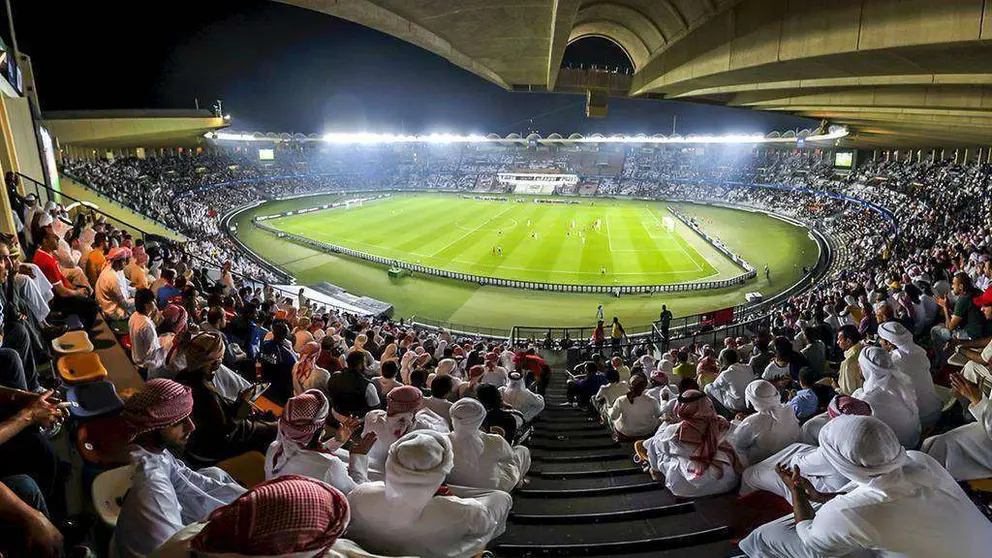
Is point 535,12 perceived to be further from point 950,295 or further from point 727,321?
point 727,321

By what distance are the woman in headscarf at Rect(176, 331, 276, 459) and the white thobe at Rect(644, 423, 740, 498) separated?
11.4ft

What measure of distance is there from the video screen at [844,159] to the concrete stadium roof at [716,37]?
45.4 meters

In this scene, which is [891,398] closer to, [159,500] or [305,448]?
[305,448]

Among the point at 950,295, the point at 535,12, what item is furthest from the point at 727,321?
the point at 535,12

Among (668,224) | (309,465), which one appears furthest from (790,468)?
(668,224)

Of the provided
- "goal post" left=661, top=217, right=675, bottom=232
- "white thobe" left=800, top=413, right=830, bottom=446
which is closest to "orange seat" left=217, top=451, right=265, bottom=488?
"white thobe" left=800, top=413, right=830, bottom=446

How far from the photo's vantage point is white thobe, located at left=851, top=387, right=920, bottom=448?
412 centimetres

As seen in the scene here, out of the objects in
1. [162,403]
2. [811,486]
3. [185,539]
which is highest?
[162,403]

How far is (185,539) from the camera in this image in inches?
80.5

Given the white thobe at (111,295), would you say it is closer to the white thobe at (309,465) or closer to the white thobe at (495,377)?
the white thobe at (495,377)

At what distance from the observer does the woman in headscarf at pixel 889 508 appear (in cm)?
261

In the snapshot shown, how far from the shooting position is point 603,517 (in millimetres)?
4238

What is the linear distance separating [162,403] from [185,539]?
1001 mm

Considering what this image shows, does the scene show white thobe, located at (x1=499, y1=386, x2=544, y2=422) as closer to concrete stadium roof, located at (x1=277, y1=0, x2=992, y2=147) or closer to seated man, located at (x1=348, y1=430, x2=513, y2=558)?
seated man, located at (x1=348, y1=430, x2=513, y2=558)
